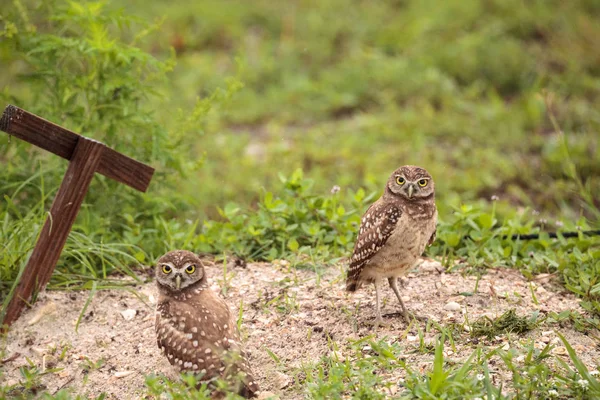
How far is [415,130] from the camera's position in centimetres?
934

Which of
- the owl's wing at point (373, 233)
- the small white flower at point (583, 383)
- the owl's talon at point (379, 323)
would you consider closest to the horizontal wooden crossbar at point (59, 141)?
the owl's wing at point (373, 233)

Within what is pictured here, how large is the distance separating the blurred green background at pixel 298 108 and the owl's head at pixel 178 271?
A: 1.12 meters

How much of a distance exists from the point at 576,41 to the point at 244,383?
8342 millimetres

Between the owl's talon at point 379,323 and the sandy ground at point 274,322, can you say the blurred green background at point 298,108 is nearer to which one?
the sandy ground at point 274,322

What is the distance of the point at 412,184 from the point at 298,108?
5.79m

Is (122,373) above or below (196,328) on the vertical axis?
below

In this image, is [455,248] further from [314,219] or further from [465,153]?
[465,153]

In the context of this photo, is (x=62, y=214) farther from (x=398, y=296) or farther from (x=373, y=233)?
(x=398, y=296)

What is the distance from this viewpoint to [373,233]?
486 cm

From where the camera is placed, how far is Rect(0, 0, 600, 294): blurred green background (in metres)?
5.80

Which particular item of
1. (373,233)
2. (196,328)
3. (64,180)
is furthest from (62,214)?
(373,233)

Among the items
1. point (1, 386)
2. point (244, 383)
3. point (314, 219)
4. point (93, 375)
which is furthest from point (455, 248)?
point (1, 386)

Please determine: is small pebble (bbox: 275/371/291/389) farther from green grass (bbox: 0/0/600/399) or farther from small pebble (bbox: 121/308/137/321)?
small pebble (bbox: 121/308/137/321)

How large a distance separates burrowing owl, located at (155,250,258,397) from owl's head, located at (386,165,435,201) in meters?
1.41
